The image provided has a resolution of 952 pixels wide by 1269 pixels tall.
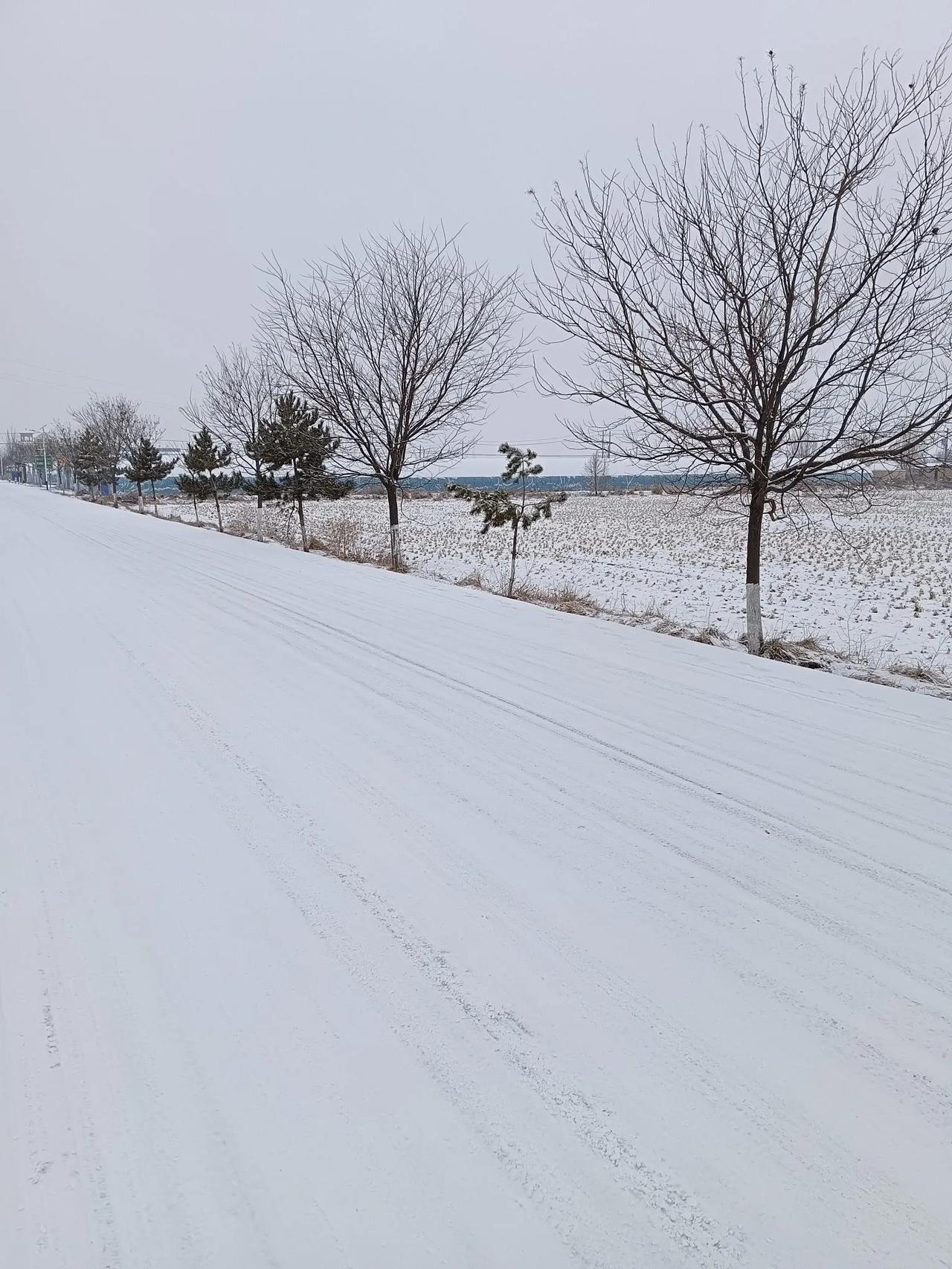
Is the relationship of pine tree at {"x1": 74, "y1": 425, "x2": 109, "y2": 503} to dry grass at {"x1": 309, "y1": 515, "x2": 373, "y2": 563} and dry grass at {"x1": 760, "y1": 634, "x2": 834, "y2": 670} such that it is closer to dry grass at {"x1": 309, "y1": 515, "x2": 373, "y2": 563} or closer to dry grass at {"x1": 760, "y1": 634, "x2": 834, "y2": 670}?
dry grass at {"x1": 309, "y1": 515, "x2": 373, "y2": 563}

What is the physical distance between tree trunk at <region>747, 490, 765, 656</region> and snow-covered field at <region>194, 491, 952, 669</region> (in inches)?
18.8

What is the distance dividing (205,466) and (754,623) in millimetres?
25140

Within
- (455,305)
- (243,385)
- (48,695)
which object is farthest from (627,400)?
(243,385)

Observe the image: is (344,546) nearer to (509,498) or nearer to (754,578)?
(509,498)

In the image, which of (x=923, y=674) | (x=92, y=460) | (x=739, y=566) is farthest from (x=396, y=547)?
(x=92, y=460)

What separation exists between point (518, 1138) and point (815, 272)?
6977 mm

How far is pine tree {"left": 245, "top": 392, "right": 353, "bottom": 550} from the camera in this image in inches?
716

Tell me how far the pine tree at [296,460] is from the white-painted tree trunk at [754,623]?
1174 cm

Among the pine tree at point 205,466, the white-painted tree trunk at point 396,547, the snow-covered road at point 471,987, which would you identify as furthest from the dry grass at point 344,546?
the snow-covered road at point 471,987

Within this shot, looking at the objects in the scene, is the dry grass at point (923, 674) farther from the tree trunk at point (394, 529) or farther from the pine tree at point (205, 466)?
the pine tree at point (205, 466)

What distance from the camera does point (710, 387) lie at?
22.5ft

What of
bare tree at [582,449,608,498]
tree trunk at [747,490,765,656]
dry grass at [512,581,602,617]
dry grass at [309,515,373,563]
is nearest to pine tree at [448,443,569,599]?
dry grass at [512,581,602,617]

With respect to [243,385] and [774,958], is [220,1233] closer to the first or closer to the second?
[774,958]

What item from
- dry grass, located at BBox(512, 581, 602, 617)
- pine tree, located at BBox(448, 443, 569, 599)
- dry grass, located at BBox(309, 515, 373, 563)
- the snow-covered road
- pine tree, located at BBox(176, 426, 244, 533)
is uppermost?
pine tree, located at BBox(176, 426, 244, 533)
